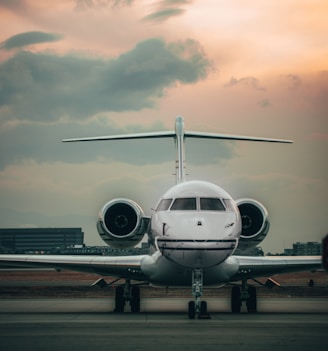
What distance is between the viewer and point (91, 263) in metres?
23.8

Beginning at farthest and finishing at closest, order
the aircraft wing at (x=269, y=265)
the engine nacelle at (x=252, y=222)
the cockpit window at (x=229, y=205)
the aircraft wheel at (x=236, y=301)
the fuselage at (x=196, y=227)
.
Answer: the aircraft wheel at (x=236, y=301), the engine nacelle at (x=252, y=222), the aircraft wing at (x=269, y=265), the cockpit window at (x=229, y=205), the fuselage at (x=196, y=227)

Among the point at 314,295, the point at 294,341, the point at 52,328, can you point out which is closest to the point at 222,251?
the point at 52,328

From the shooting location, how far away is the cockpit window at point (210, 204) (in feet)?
66.7

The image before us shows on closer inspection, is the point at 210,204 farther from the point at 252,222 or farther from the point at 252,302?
the point at 252,302

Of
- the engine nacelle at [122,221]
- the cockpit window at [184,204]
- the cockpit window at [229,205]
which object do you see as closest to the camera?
the cockpit window at [184,204]

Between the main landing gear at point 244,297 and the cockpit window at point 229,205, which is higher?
the cockpit window at point 229,205

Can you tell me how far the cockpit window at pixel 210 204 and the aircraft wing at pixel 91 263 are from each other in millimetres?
3589

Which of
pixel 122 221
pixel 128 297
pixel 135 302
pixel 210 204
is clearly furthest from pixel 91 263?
pixel 210 204

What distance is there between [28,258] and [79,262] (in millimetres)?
1572

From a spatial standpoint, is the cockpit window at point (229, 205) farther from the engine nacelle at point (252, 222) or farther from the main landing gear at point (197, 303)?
the engine nacelle at point (252, 222)

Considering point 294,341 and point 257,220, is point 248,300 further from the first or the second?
point 294,341

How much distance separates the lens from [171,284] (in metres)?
22.9

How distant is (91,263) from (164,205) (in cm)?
387

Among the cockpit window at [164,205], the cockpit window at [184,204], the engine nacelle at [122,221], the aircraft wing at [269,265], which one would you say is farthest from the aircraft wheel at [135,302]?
the cockpit window at [184,204]
